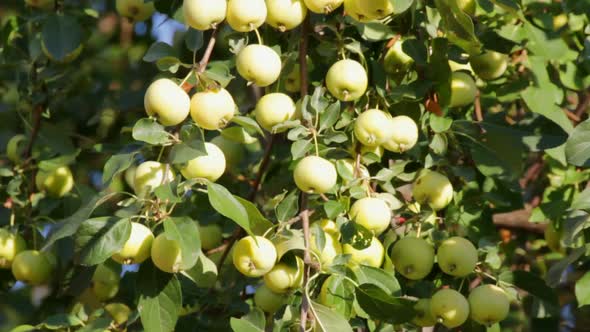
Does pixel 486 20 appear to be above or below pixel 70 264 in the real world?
above

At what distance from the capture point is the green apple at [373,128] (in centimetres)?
167

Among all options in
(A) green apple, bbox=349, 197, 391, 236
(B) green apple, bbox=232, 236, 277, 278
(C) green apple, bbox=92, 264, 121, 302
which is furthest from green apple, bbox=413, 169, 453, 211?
(C) green apple, bbox=92, 264, 121, 302

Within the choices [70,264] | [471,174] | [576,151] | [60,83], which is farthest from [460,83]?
[70,264]

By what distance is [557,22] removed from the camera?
2412mm

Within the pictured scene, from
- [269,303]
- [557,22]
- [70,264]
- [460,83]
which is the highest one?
[460,83]

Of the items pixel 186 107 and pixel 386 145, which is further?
pixel 386 145

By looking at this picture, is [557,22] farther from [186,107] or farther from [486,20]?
[186,107]

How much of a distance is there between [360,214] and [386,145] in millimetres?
186

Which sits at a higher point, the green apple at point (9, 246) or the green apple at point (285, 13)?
the green apple at point (285, 13)

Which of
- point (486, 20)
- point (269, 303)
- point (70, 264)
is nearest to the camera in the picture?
point (269, 303)

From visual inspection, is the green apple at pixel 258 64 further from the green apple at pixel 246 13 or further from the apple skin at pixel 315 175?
the apple skin at pixel 315 175

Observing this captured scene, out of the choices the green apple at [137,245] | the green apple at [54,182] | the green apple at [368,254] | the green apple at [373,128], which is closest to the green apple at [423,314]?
the green apple at [368,254]

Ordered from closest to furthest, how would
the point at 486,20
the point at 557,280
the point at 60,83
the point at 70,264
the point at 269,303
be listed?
the point at 557,280
the point at 269,303
the point at 486,20
the point at 60,83
the point at 70,264

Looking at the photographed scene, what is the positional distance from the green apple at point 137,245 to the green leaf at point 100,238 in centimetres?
2
